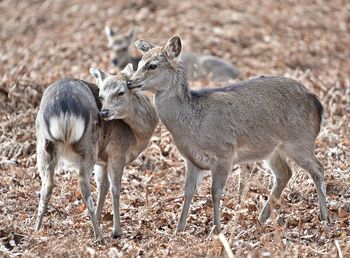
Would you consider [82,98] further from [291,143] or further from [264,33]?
[264,33]

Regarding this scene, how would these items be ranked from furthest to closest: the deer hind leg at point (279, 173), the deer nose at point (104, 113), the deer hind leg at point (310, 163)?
the deer hind leg at point (279, 173) < the deer hind leg at point (310, 163) < the deer nose at point (104, 113)

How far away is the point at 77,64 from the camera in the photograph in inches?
722

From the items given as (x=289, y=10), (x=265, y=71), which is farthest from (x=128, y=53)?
(x=289, y=10)

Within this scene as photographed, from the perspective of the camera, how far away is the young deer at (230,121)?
8.86 meters

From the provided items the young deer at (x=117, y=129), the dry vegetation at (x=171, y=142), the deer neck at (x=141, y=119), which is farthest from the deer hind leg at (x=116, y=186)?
the deer neck at (x=141, y=119)

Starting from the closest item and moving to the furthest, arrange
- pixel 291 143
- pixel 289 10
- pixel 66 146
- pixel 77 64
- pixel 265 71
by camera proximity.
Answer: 1. pixel 66 146
2. pixel 291 143
3. pixel 265 71
4. pixel 77 64
5. pixel 289 10

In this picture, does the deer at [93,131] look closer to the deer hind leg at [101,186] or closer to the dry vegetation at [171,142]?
the deer hind leg at [101,186]

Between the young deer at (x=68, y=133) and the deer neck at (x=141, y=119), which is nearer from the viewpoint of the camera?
the young deer at (x=68, y=133)

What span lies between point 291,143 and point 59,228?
2731mm

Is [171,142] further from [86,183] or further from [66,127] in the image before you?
[66,127]

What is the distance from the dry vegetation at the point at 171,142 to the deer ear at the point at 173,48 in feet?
5.16

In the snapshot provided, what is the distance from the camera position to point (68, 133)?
26.5 ft

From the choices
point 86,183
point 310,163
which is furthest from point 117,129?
point 310,163

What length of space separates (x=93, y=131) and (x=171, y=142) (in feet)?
11.8
